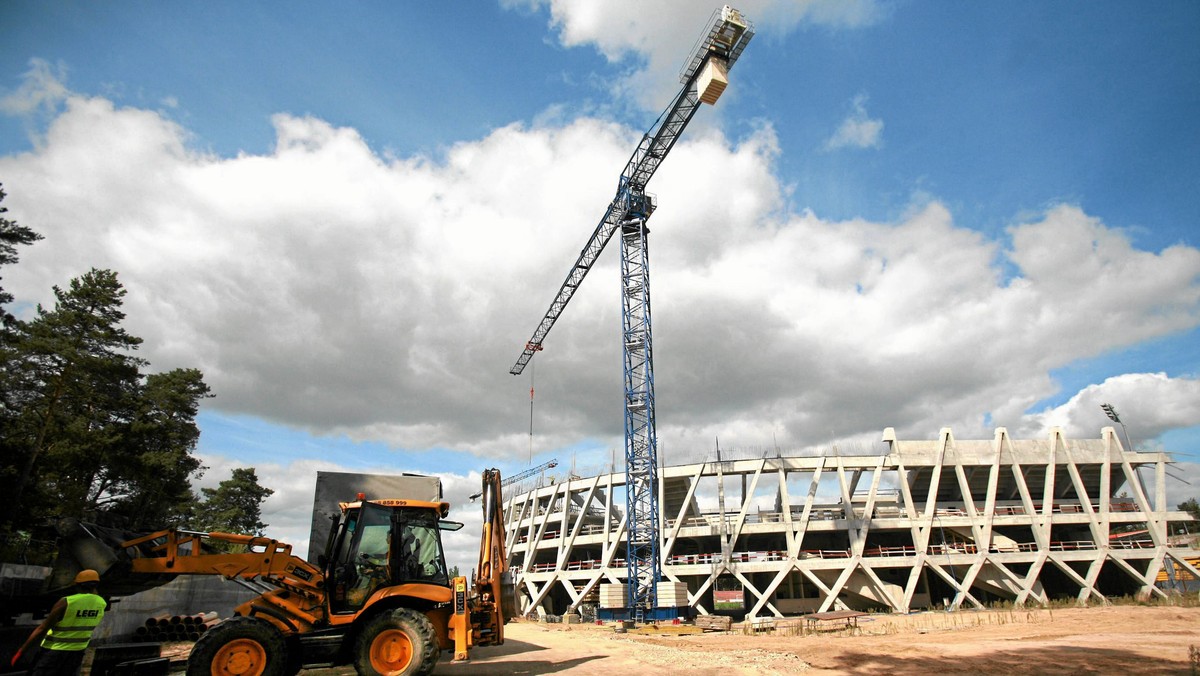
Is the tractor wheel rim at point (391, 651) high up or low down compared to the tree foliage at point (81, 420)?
down

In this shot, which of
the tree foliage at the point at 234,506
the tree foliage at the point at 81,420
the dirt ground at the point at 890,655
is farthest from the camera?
the tree foliage at the point at 234,506

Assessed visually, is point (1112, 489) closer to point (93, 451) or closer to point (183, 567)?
point (183, 567)

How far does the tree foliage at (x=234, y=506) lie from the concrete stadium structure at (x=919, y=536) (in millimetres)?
26926

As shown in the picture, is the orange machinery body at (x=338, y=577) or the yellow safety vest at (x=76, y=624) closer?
the yellow safety vest at (x=76, y=624)

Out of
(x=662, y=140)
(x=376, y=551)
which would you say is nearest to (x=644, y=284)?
(x=662, y=140)

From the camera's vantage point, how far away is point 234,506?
54.3 metres

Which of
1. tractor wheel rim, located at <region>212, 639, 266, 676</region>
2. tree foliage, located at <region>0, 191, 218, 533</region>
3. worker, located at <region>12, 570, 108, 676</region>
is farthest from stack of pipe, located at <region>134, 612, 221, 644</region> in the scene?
worker, located at <region>12, 570, 108, 676</region>

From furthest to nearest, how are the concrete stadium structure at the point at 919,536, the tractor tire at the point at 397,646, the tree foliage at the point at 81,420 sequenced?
1. the concrete stadium structure at the point at 919,536
2. the tree foliage at the point at 81,420
3. the tractor tire at the point at 397,646

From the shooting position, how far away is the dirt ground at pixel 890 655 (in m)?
12.4

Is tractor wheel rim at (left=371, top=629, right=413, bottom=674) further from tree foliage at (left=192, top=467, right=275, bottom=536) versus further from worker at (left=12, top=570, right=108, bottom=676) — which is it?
tree foliage at (left=192, top=467, right=275, bottom=536)

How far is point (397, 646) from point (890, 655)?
1215 cm

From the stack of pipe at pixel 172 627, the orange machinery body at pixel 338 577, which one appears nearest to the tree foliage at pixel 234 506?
the stack of pipe at pixel 172 627

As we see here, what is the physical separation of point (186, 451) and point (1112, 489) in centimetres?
6568

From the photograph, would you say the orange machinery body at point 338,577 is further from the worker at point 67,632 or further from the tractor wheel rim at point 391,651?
the worker at point 67,632
